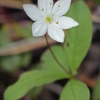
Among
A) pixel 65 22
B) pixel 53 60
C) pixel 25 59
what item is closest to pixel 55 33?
pixel 65 22

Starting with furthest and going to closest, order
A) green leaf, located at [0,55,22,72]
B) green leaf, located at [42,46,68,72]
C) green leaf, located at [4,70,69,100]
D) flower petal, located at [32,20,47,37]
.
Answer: green leaf, located at [0,55,22,72], green leaf, located at [42,46,68,72], green leaf, located at [4,70,69,100], flower petal, located at [32,20,47,37]

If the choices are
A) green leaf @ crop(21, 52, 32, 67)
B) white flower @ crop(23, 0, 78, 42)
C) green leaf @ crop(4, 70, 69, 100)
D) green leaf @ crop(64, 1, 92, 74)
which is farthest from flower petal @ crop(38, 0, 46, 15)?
green leaf @ crop(21, 52, 32, 67)

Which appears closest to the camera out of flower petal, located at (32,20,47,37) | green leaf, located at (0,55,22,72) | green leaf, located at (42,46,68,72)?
flower petal, located at (32,20,47,37)

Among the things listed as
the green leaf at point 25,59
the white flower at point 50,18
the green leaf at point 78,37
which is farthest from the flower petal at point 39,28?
the green leaf at point 25,59

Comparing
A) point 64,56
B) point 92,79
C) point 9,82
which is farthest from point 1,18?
point 92,79

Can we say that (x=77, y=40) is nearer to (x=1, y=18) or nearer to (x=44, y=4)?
(x=44, y=4)

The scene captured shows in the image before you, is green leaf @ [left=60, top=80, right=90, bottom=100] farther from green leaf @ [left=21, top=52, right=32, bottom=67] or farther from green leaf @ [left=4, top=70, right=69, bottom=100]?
green leaf @ [left=21, top=52, right=32, bottom=67]

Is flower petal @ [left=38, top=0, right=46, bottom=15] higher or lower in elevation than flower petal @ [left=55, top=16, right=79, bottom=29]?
higher

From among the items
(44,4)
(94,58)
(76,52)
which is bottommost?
(94,58)
